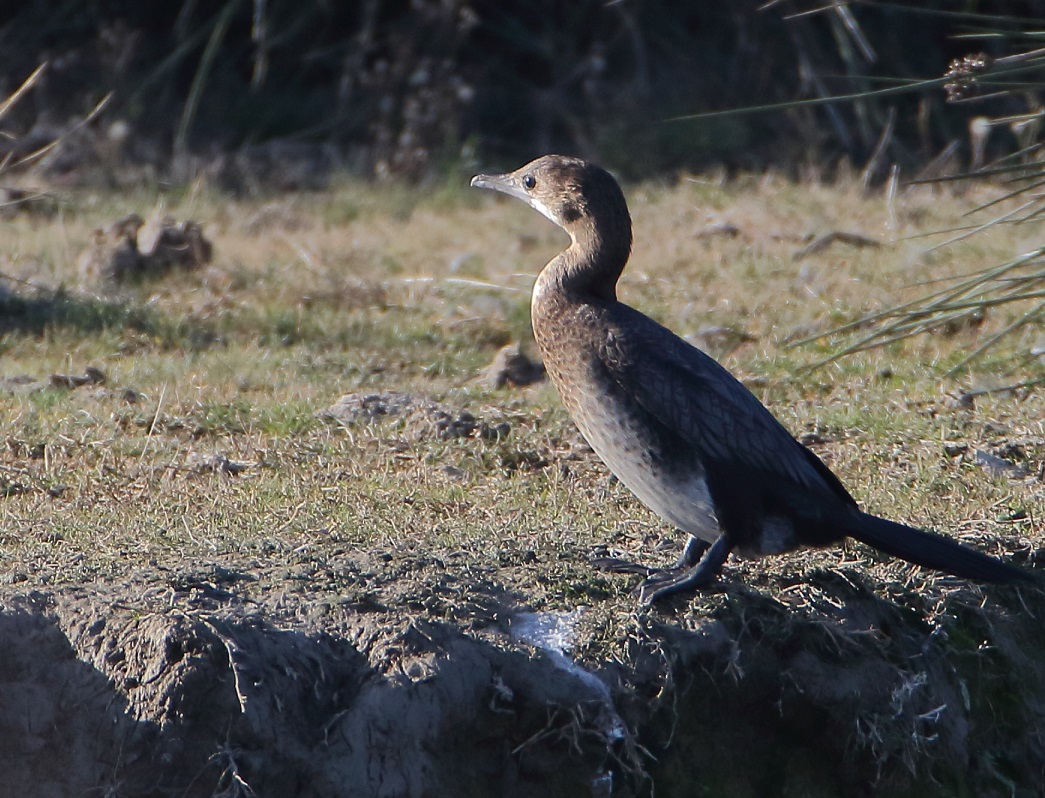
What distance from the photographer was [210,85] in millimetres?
9680

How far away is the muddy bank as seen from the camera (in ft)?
10.3

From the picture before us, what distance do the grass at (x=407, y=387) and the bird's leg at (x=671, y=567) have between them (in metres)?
0.06

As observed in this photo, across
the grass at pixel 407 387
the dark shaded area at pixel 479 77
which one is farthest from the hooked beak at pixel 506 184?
the dark shaded area at pixel 479 77

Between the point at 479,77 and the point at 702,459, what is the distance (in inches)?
256

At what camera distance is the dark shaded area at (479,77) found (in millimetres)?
9023

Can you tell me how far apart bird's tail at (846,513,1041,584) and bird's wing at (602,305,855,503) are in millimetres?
112

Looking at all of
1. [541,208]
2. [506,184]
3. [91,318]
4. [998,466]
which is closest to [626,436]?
[541,208]

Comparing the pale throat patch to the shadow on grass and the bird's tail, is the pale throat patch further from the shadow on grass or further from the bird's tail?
the shadow on grass

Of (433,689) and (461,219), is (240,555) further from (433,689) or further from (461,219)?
(461,219)

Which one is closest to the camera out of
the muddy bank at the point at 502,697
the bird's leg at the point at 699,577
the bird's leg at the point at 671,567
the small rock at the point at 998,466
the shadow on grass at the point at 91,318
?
the muddy bank at the point at 502,697

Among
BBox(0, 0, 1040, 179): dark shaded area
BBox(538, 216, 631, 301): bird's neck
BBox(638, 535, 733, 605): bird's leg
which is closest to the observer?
BBox(638, 535, 733, 605): bird's leg

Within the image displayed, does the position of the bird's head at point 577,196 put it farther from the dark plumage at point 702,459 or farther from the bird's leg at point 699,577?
the bird's leg at point 699,577

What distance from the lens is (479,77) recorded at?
31.4ft

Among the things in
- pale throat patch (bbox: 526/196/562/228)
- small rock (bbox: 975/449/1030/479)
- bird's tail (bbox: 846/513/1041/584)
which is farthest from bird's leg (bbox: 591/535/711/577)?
small rock (bbox: 975/449/1030/479)
